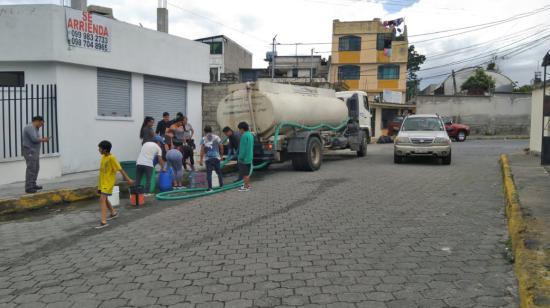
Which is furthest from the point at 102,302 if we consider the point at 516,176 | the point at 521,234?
the point at 516,176

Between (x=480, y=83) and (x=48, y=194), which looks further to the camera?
(x=480, y=83)

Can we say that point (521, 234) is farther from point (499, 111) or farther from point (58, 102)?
point (499, 111)

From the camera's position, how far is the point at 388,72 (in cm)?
4641

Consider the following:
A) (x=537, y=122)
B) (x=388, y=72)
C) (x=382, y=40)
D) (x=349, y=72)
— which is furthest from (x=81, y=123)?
(x=382, y=40)

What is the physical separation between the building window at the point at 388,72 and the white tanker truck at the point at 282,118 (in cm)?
3341

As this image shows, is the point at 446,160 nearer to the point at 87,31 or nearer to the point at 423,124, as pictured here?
the point at 423,124

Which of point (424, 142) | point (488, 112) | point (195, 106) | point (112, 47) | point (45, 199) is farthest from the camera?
point (488, 112)

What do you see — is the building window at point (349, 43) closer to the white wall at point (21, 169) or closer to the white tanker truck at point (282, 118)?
the white tanker truck at point (282, 118)

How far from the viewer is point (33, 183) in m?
9.01

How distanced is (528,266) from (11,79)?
1236 centimetres

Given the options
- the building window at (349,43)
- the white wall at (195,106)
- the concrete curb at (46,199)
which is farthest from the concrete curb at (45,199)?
the building window at (349,43)

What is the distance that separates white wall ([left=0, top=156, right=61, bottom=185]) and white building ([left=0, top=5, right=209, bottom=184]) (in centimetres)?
2

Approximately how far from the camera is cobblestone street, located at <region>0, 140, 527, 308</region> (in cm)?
411

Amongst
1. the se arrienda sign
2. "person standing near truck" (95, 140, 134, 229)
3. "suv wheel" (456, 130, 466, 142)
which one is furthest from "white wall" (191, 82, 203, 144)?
"suv wheel" (456, 130, 466, 142)
